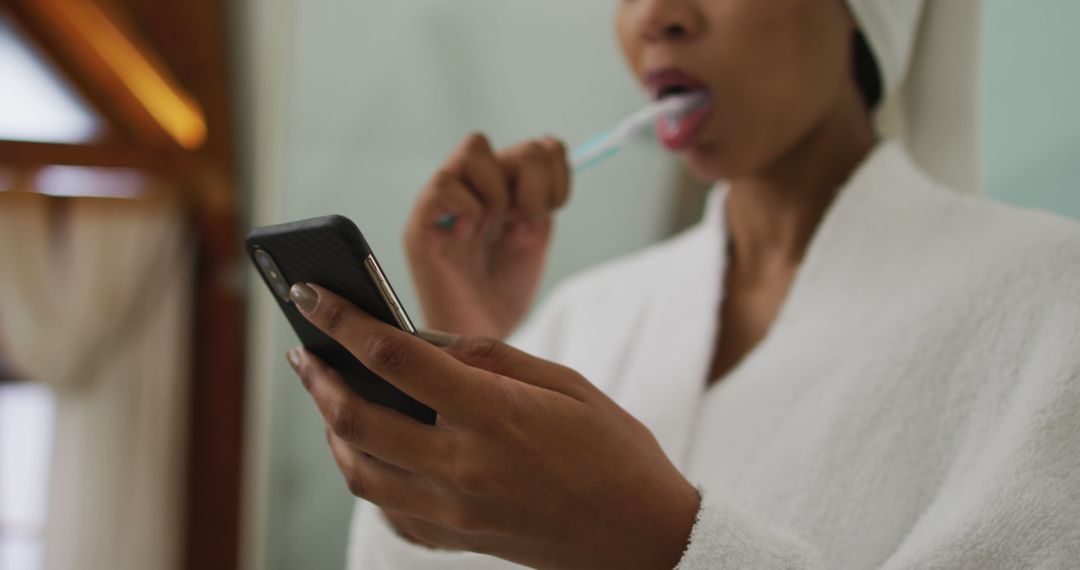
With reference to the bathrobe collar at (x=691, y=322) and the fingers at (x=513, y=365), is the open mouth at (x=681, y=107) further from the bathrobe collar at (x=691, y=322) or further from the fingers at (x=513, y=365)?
the fingers at (x=513, y=365)

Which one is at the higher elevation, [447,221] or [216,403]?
[447,221]

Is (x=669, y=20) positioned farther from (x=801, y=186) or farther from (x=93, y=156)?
(x=93, y=156)

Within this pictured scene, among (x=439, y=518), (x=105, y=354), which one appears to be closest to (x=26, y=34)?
(x=105, y=354)

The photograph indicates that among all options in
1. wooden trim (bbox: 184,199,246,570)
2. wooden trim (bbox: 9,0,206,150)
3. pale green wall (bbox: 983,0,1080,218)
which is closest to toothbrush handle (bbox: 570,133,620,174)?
pale green wall (bbox: 983,0,1080,218)

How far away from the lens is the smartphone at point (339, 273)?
0.31 m

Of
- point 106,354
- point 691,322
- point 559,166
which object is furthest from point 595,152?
point 106,354

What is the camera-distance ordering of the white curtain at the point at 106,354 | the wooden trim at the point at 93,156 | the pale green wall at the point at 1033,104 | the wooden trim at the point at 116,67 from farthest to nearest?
1. the white curtain at the point at 106,354
2. the wooden trim at the point at 93,156
3. the wooden trim at the point at 116,67
4. the pale green wall at the point at 1033,104

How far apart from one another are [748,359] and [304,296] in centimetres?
31

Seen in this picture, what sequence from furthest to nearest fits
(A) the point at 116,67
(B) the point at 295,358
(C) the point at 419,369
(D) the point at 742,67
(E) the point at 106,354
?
(E) the point at 106,354 → (A) the point at 116,67 → (D) the point at 742,67 → (B) the point at 295,358 → (C) the point at 419,369

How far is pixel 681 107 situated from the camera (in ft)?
1.82

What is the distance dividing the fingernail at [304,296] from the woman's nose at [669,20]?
1.01ft

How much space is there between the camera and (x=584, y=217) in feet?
2.88

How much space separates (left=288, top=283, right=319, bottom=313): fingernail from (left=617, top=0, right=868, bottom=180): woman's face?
30 cm

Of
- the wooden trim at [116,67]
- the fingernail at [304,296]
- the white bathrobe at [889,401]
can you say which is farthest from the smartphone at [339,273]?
the wooden trim at [116,67]
